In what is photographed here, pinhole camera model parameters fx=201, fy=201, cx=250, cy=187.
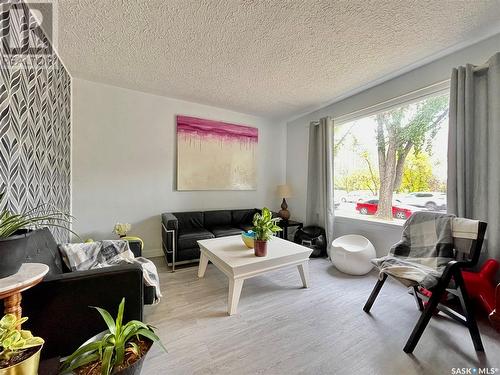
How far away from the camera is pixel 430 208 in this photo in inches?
92.2

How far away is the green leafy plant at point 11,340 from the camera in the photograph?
0.74 meters

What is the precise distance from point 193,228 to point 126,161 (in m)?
1.39

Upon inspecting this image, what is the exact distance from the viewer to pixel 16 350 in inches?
30.4

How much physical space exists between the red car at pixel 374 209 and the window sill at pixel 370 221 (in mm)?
81

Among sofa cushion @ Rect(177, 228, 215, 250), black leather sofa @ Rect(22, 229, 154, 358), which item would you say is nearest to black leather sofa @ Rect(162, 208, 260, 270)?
sofa cushion @ Rect(177, 228, 215, 250)

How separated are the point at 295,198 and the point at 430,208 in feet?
6.86

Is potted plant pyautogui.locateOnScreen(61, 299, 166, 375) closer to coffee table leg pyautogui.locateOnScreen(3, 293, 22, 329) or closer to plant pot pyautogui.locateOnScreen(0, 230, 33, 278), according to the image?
coffee table leg pyautogui.locateOnScreen(3, 293, 22, 329)

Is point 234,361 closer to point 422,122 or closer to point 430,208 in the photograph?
point 430,208

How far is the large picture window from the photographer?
7.49ft

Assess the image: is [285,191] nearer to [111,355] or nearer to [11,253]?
[111,355]

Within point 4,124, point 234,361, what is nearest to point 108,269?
point 234,361

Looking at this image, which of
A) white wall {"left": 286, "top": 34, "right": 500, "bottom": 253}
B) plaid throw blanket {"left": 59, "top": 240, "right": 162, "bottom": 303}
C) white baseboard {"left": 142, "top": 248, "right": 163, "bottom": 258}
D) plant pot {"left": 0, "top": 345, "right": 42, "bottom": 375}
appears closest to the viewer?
plant pot {"left": 0, "top": 345, "right": 42, "bottom": 375}

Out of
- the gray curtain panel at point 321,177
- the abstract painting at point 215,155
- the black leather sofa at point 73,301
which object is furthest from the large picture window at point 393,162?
the black leather sofa at point 73,301

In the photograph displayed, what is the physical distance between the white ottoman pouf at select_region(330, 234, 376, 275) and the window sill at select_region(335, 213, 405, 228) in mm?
261
